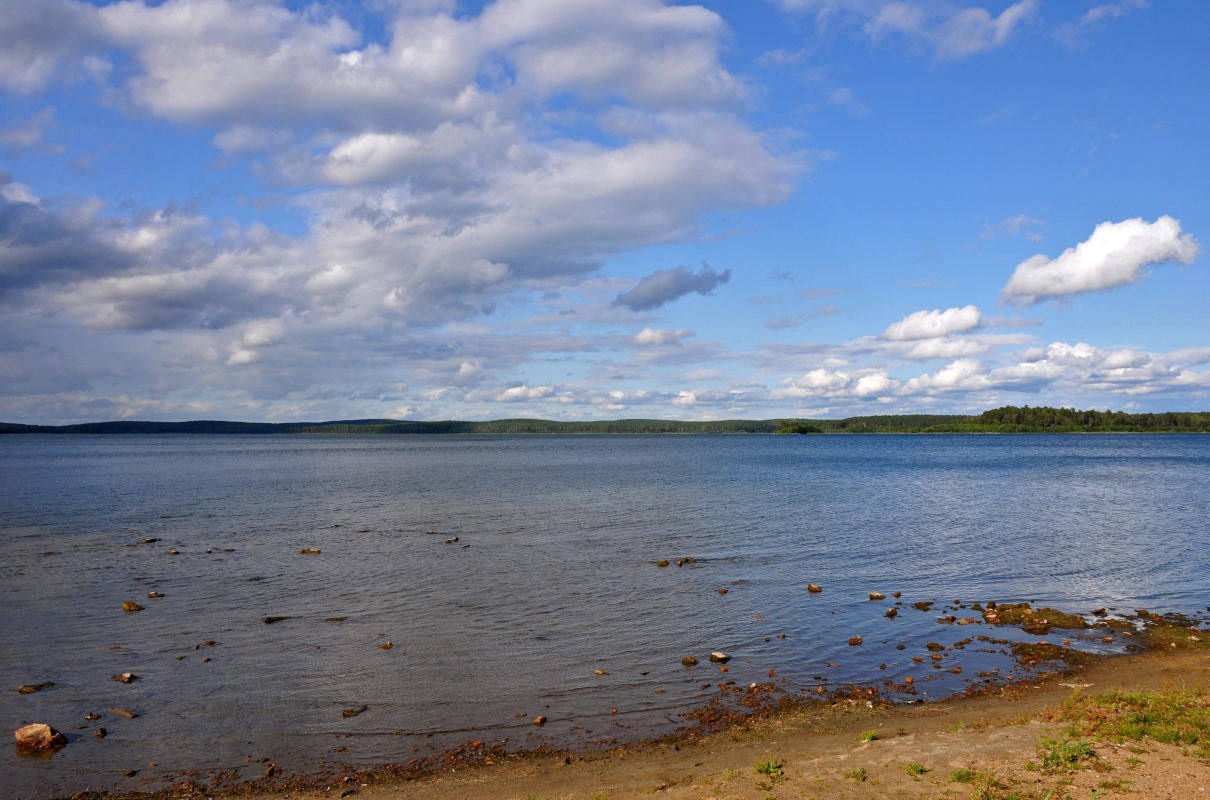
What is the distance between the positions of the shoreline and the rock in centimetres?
224

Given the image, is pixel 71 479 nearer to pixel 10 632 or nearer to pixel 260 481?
pixel 260 481

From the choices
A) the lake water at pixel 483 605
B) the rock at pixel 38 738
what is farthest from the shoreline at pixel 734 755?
the rock at pixel 38 738

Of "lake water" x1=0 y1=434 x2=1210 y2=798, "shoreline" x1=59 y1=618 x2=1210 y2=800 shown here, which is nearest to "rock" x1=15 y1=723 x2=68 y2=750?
"lake water" x1=0 y1=434 x2=1210 y2=798

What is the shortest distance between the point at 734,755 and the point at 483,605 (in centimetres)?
1334

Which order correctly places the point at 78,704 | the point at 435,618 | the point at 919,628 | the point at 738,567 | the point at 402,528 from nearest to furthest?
1. the point at 78,704
2. the point at 919,628
3. the point at 435,618
4. the point at 738,567
5. the point at 402,528

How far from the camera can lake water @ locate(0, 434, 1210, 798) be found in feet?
48.2

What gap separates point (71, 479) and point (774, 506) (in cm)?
7832

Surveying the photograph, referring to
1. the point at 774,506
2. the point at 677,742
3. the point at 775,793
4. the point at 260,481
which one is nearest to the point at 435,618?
the point at 677,742

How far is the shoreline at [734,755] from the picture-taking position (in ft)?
36.9

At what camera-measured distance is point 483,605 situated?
79.2ft

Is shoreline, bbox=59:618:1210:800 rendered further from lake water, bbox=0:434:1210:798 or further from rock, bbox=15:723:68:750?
rock, bbox=15:723:68:750

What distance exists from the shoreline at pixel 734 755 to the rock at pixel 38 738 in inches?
88.1

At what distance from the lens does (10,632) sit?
2133 cm

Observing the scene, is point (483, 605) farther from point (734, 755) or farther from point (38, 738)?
point (734, 755)
